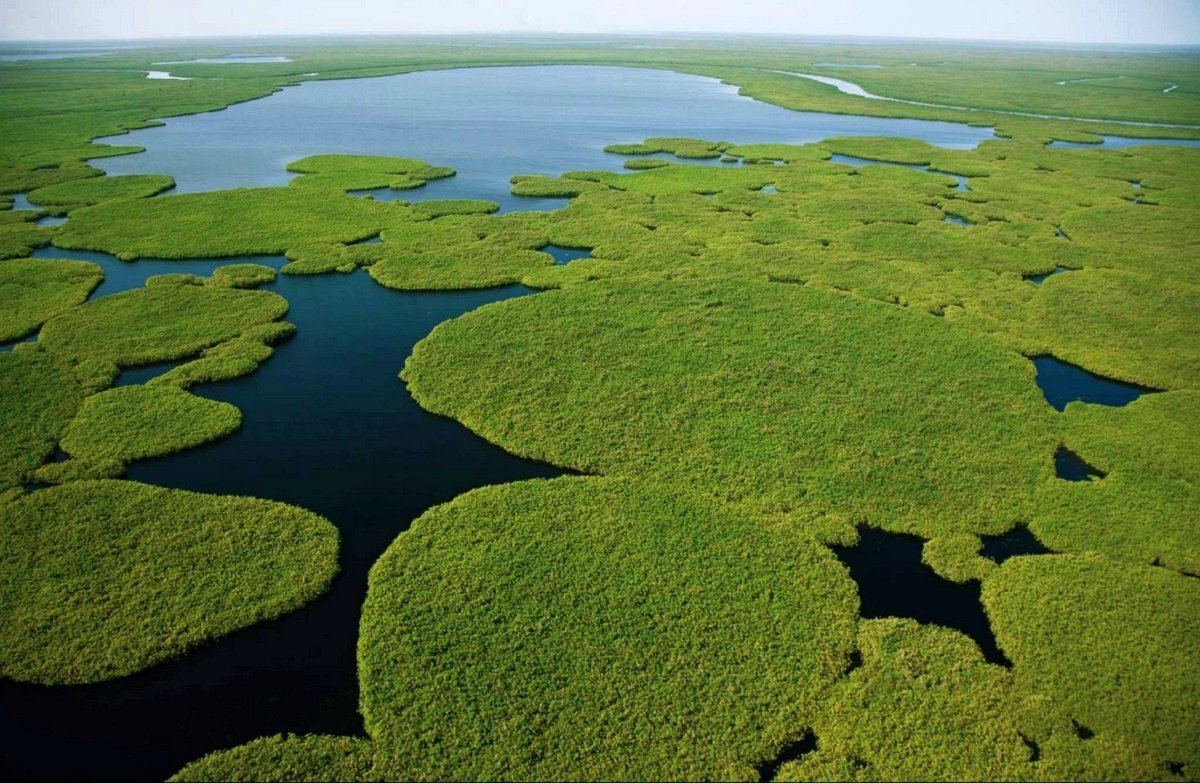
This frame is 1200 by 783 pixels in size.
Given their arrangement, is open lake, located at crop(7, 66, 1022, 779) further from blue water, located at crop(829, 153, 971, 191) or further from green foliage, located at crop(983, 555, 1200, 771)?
blue water, located at crop(829, 153, 971, 191)

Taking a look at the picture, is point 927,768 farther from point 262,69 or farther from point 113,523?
point 262,69

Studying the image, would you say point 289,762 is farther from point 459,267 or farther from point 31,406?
point 459,267

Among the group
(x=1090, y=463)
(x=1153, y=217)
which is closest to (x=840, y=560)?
(x=1090, y=463)

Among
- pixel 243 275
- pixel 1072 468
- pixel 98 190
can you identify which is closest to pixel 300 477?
pixel 243 275

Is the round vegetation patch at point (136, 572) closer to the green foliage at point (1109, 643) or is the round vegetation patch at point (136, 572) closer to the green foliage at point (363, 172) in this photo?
the green foliage at point (1109, 643)

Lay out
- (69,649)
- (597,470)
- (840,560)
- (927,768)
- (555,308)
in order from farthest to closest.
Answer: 1. (555,308)
2. (597,470)
3. (840,560)
4. (69,649)
5. (927,768)

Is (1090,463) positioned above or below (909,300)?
below

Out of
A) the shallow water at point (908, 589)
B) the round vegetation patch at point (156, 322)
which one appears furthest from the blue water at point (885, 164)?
the round vegetation patch at point (156, 322)
